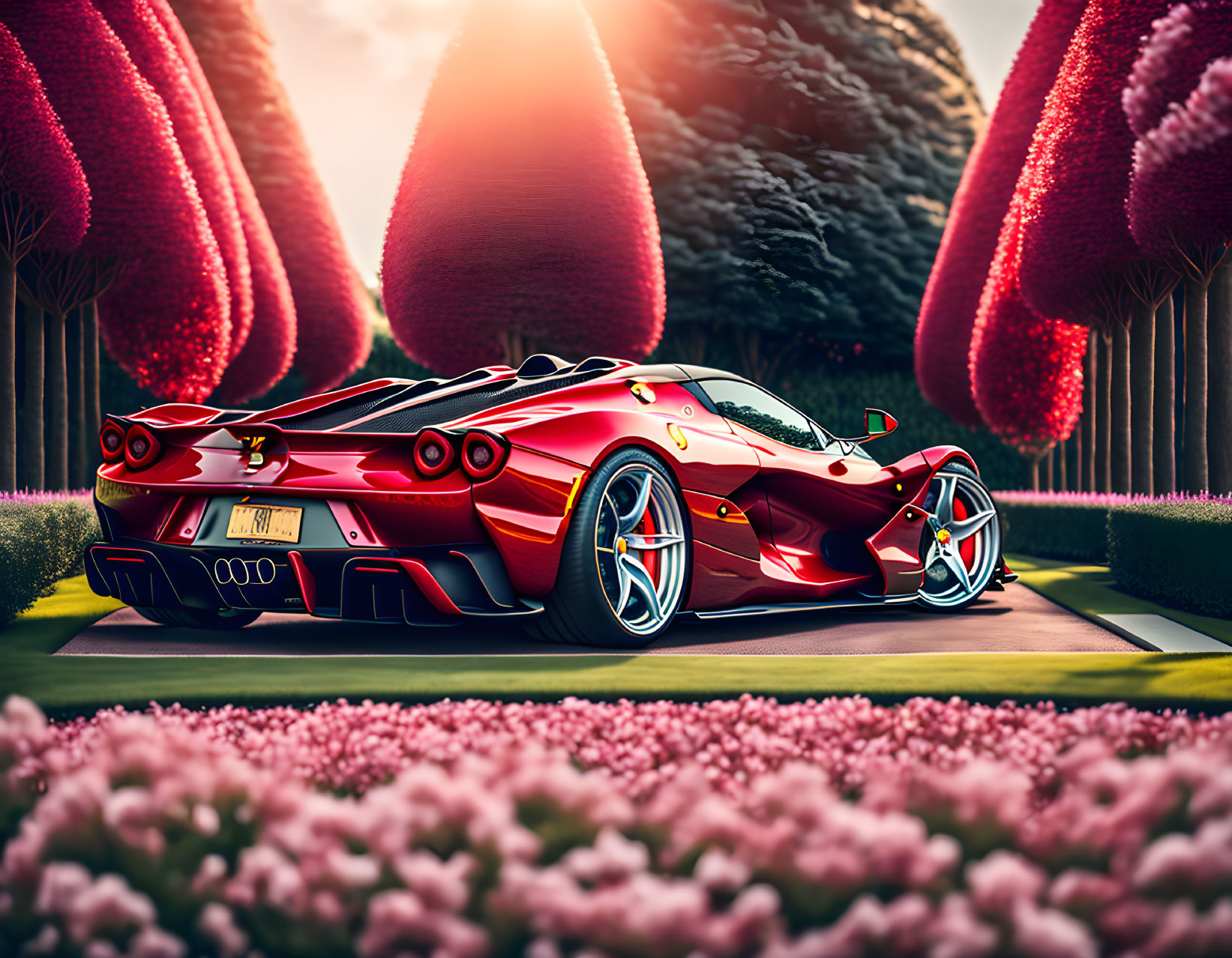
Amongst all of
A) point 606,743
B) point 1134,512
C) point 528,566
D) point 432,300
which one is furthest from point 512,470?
point 432,300

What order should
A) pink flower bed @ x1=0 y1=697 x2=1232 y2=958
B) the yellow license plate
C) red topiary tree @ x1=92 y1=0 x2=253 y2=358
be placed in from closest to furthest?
pink flower bed @ x1=0 y1=697 x2=1232 y2=958 < the yellow license plate < red topiary tree @ x1=92 y1=0 x2=253 y2=358

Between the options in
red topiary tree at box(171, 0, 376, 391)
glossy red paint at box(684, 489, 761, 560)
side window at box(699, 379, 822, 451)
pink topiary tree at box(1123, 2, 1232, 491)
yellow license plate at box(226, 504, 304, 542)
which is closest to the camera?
yellow license plate at box(226, 504, 304, 542)

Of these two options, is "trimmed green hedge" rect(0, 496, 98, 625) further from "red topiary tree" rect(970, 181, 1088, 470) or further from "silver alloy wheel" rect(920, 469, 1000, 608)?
"red topiary tree" rect(970, 181, 1088, 470)

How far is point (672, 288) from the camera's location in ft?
64.0

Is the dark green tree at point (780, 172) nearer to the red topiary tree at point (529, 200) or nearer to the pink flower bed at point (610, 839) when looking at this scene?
the red topiary tree at point (529, 200)

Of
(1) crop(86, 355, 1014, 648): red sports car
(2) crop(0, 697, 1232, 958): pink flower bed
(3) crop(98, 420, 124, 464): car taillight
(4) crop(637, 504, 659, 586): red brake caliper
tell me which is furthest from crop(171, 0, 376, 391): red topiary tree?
(2) crop(0, 697, 1232, 958): pink flower bed

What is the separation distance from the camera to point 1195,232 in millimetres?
8961

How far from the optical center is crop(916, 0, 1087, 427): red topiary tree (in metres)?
15.0

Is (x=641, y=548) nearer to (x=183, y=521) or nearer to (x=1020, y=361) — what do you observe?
(x=183, y=521)

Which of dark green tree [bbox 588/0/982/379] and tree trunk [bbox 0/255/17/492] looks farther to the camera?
dark green tree [bbox 588/0/982/379]

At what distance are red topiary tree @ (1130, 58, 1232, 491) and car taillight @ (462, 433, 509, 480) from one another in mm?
4248

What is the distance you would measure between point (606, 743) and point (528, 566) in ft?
4.11

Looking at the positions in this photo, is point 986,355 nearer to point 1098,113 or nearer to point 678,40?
point 1098,113

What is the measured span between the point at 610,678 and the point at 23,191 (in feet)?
27.9
